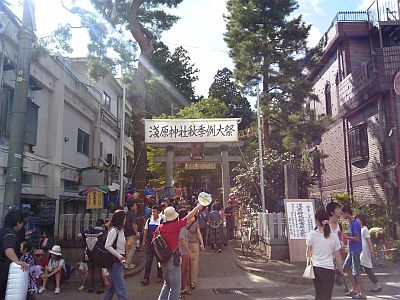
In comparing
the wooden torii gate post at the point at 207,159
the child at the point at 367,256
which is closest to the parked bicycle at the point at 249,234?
the wooden torii gate post at the point at 207,159

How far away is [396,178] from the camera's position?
49.6 ft

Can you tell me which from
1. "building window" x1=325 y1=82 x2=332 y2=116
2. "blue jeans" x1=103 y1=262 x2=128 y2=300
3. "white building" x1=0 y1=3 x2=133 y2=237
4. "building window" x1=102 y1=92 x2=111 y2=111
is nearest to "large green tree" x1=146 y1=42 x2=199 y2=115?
"building window" x1=102 y1=92 x2=111 y2=111

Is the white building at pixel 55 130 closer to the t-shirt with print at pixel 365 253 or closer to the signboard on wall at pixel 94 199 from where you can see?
the signboard on wall at pixel 94 199

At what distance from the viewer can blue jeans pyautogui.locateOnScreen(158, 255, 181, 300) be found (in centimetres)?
631

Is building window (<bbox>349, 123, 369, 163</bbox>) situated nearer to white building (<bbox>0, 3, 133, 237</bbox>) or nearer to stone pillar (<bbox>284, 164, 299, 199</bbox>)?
stone pillar (<bbox>284, 164, 299, 199</bbox>)

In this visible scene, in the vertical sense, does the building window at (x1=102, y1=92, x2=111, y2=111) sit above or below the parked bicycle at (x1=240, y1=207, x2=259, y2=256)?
above

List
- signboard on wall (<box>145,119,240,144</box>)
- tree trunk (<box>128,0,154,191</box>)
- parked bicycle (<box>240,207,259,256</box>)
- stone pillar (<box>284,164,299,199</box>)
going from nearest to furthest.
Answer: stone pillar (<box>284,164,299,199</box>)
parked bicycle (<box>240,207,259,256</box>)
tree trunk (<box>128,0,154,191</box>)
signboard on wall (<box>145,119,240,144</box>)

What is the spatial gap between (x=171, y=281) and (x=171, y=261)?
31 centimetres

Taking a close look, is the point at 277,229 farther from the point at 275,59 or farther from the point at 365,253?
the point at 275,59

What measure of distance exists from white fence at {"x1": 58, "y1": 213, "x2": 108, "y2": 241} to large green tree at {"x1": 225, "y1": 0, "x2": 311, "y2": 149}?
854cm

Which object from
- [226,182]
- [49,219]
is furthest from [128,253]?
[226,182]

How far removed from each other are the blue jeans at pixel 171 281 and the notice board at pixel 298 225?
6.27 meters

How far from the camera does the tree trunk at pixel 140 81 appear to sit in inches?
602

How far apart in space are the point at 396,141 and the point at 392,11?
23.0 feet
